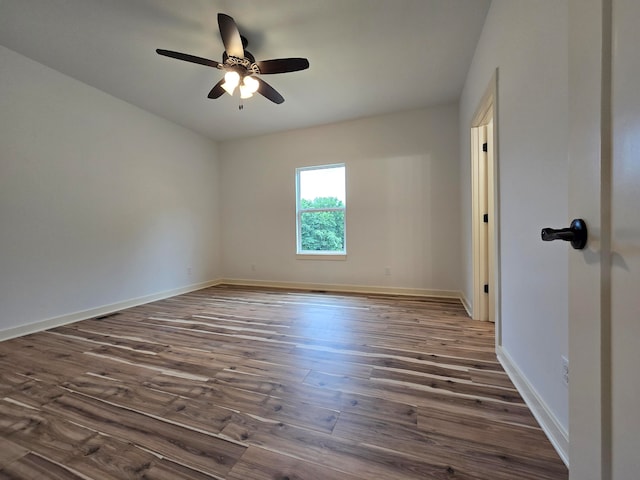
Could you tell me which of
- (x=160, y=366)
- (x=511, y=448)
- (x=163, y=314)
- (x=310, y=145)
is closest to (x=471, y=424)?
(x=511, y=448)

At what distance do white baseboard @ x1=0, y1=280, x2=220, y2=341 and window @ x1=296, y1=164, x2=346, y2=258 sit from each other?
7.10ft

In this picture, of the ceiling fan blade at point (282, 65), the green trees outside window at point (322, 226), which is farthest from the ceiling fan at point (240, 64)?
the green trees outside window at point (322, 226)

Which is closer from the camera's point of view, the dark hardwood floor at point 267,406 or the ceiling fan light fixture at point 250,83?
the dark hardwood floor at point 267,406

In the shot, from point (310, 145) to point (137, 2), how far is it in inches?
103

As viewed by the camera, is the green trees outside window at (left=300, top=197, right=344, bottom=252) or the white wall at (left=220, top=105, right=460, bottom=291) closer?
the white wall at (left=220, top=105, right=460, bottom=291)

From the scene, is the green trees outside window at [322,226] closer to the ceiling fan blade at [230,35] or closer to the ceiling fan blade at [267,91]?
the ceiling fan blade at [267,91]

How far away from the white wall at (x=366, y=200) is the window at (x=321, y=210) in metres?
0.14

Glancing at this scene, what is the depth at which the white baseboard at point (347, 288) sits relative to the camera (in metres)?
3.56

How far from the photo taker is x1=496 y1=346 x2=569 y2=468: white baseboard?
103 centimetres

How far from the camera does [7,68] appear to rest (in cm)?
232

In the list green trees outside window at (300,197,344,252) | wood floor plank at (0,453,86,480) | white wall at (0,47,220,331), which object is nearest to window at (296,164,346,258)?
green trees outside window at (300,197,344,252)

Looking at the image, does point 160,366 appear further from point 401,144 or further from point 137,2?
point 401,144

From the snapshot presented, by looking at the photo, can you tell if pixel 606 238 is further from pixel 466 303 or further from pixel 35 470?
pixel 466 303

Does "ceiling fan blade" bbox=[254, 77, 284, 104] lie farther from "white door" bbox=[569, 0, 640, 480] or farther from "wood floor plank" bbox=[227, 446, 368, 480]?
"wood floor plank" bbox=[227, 446, 368, 480]
